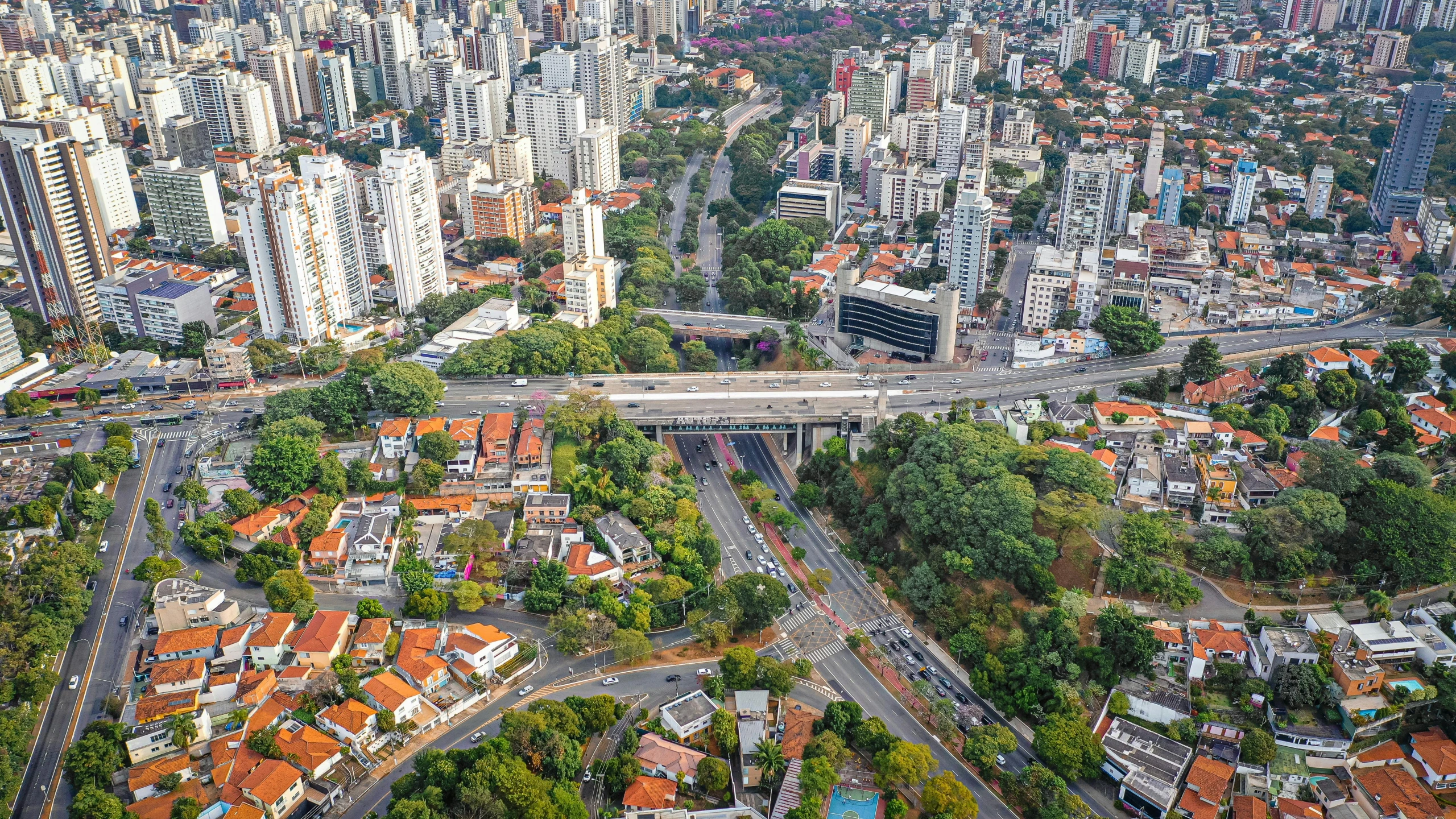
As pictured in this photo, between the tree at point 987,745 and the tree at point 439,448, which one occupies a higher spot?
the tree at point 439,448

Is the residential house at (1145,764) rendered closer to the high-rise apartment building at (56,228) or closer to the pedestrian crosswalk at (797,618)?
the pedestrian crosswalk at (797,618)

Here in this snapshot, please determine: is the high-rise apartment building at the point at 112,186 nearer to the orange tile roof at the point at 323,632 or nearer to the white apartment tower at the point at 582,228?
the white apartment tower at the point at 582,228

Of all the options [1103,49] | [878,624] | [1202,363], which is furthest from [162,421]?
[1103,49]

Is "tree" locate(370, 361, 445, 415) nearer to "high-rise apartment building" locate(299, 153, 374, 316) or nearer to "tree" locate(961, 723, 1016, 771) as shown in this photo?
"high-rise apartment building" locate(299, 153, 374, 316)

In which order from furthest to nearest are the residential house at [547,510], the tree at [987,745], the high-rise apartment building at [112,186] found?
the high-rise apartment building at [112,186] < the residential house at [547,510] < the tree at [987,745]

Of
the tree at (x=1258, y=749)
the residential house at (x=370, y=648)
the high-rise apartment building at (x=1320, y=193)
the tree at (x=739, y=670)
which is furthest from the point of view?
the high-rise apartment building at (x=1320, y=193)

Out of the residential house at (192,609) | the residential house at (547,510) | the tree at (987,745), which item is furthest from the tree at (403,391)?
the tree at (987,745)

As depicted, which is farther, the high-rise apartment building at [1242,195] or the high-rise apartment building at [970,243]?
the high-rise apartment building at [1242,195]

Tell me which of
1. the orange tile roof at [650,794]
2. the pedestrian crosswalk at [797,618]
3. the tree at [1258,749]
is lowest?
the pedestrian crosswalk at [797,618]

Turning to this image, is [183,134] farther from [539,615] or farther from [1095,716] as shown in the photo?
[1095,716]
